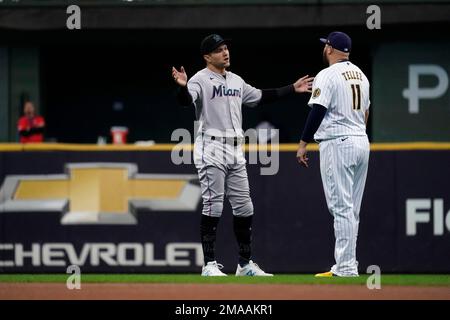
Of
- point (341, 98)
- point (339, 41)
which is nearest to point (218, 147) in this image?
point (341, 98)

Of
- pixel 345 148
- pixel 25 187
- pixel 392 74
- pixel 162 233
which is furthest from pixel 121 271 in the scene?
pixel 392 74

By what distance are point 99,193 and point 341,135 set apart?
364 cm

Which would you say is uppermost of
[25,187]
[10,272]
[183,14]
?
[183,14]

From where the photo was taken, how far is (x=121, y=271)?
11.5m

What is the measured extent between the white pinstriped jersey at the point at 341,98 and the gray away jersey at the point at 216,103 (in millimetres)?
698

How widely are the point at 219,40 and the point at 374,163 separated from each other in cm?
313

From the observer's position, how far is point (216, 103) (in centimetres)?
906

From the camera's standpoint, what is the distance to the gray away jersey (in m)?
9.05

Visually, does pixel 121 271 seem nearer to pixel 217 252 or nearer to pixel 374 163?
pixel 217 252

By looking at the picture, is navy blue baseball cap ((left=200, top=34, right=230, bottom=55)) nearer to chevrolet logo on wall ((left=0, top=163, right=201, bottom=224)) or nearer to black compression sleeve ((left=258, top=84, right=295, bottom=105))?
black compression sleeve ((left=258, top=84, right=295, bottom=105))

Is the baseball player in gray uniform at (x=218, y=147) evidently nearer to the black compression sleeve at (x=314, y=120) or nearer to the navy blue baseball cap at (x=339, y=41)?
the black compression sleeve at (x=314, y=120)

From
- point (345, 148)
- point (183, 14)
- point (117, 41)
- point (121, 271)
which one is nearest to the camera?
point (345, 148)

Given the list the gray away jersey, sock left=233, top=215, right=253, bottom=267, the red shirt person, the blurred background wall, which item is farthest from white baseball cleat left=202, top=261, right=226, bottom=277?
the blurred background wall

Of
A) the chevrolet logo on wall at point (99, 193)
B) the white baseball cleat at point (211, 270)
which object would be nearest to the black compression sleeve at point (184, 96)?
the white baseball cleat at point (211, 270)
